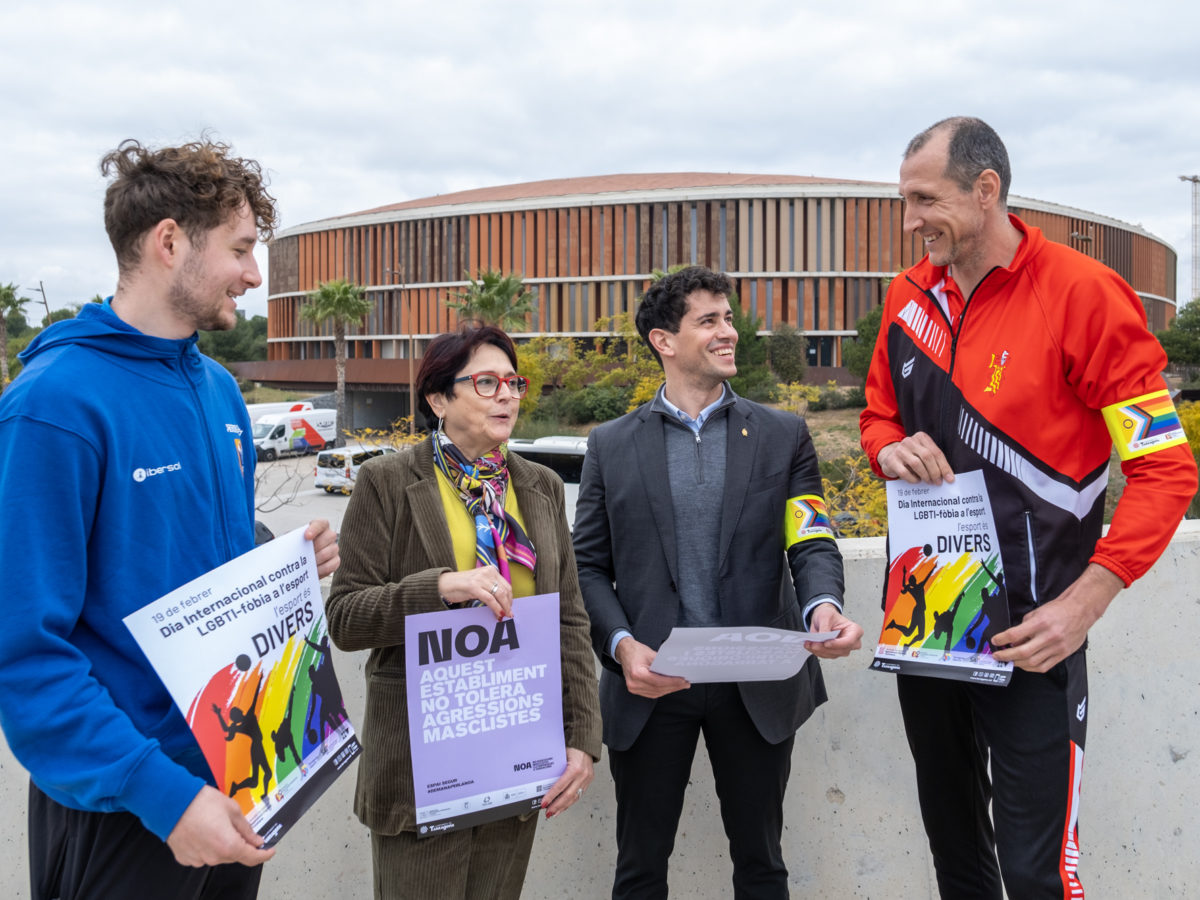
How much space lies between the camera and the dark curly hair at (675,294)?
9.85 ft

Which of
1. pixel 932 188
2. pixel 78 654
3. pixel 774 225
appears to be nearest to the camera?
pixel 78 654

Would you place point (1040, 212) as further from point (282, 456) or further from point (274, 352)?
point (274, 352)

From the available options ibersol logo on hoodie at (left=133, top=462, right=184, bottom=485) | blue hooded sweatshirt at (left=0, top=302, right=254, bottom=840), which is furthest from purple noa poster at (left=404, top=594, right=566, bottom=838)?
ibersol logo on hoodie at (left=133, top=462, right=184, bottom=485)

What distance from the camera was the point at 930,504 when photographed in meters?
2.31

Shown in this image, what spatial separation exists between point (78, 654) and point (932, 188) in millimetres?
2166

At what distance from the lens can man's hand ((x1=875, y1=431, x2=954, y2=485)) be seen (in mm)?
2266

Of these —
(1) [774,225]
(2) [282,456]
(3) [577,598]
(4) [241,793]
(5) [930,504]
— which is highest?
(1) [774,225]

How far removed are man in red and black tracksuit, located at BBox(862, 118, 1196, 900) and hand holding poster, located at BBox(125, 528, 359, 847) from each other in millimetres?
1526

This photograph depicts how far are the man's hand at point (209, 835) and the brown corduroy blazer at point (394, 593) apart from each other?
588mm

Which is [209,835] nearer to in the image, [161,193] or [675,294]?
[161,193]

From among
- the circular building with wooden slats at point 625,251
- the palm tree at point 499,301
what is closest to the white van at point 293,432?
the circular building with wooden slats at point 625,251

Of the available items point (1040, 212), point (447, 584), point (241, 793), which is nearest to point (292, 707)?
point (241, 793)

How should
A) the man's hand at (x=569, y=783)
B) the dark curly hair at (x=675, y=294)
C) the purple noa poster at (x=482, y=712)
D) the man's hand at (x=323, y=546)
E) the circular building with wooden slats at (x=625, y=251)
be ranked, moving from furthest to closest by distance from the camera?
the circular building with wooden slats at (x=625, y=251), the dark curly hair at (x=675, y=294), the man's hand at (x=569, y=783), the purple noa poster at (x=482, y=712), the man's hand at (x=323, y=546)

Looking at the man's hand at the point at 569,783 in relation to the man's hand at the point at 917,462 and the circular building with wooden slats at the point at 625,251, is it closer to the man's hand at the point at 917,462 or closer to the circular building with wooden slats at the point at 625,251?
the man's hand at the point at 917,462
